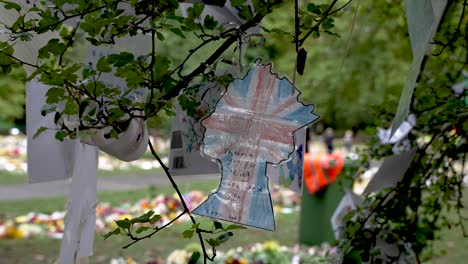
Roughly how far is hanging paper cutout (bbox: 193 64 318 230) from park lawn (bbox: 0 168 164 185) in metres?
8.44

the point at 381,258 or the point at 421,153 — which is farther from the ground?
the point at 421,153

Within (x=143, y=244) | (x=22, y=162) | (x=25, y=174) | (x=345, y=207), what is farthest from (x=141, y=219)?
(x=22, y=162)

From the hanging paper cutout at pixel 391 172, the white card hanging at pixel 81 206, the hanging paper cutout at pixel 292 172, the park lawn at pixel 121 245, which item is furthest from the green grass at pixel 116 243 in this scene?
the hanging paper cutout at pixel 292 172

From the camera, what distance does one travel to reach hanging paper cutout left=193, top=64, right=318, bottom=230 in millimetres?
1209

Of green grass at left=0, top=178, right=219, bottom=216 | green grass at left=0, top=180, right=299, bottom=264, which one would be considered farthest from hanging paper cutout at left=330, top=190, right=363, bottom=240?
green grass at left=0, top=178, right=219, bottom=216

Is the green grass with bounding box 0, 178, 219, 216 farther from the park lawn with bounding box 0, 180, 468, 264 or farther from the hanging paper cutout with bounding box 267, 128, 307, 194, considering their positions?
the hanging paper cutout with bounding box 267, 128, 307, 194

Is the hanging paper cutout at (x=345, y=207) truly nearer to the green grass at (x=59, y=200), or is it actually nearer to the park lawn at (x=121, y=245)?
the park lawn at (x=121, y=245)

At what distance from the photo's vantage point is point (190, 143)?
4.64 feet

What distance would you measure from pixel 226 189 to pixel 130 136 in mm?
257

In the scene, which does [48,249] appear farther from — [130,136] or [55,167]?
[130,136]

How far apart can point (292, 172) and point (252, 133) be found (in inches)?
5.3

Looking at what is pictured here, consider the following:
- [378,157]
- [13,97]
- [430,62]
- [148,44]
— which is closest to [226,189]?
[148,44]

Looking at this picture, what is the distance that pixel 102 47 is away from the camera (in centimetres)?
174

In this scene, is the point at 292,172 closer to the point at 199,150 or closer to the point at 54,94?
the point at 199,150
